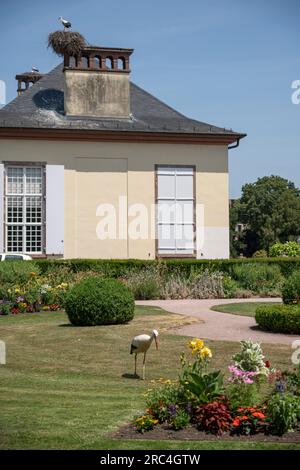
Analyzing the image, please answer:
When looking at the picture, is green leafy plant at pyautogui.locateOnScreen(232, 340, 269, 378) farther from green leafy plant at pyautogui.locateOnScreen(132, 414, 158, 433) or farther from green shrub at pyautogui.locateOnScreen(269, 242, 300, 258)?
green shrub at pyautogui.locateOnScreen(269, 242, 300, 258)

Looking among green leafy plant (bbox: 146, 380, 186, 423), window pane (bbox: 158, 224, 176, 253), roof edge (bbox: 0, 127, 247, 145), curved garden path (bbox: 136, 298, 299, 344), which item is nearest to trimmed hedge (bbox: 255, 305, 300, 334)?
curved garden path (bbox: 136, 298, 299, 344)

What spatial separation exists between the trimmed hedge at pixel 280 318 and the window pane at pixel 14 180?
1644 cm

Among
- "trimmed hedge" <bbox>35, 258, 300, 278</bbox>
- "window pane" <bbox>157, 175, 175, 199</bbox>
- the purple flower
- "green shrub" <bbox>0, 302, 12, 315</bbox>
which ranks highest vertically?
"window pane" <bbox>157, 175, 175, 199</bbox>

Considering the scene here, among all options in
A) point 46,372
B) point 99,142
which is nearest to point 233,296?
point 99,142

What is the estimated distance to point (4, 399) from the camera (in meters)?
8.93

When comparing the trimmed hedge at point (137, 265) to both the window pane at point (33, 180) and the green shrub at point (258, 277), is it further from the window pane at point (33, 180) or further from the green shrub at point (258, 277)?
the window pane at point (33, 180)

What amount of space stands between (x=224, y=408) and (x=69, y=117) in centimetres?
2447

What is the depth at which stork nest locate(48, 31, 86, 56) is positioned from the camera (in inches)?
1220

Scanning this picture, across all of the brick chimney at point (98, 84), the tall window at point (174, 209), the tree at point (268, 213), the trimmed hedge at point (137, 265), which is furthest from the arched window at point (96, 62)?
the tree at point (268, 213)

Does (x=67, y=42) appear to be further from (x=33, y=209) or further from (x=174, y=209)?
(x=174, y=209)

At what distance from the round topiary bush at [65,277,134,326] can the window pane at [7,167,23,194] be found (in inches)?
567

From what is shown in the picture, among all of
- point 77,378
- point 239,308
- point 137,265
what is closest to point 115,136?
point 137,265

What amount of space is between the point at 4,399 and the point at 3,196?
69.7 ft

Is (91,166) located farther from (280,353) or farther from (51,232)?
(280,353)
